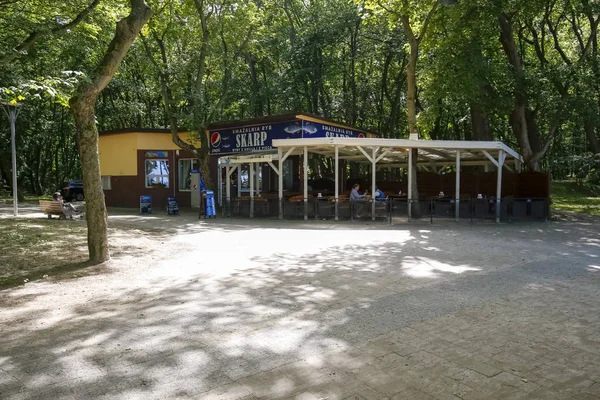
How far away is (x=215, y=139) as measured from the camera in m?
23.0

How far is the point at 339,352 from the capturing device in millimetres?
A: 4320

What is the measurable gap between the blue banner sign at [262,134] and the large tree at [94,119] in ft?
38.5

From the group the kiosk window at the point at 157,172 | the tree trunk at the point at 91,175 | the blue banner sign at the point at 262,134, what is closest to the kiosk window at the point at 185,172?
the kiosk window at the point at 157,172

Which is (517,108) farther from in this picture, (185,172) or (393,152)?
(185,172)

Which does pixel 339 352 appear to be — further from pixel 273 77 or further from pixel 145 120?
pixel 145 120

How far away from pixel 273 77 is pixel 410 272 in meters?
24.7

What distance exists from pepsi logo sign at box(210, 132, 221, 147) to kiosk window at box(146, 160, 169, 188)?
2.94 meters

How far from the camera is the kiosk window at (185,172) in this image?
2397 cm

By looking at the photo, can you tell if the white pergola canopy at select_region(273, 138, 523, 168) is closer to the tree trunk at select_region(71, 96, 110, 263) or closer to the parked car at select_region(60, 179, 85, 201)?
the tree trunk at select_region(71, 96, 110, 263)

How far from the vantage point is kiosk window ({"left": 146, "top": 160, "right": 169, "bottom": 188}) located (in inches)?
952

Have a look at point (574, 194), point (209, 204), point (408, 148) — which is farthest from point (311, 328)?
point (574, 194)

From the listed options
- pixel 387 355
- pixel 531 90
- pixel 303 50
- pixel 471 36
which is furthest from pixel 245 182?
pixel 387 355

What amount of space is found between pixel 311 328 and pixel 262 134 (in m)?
17.0

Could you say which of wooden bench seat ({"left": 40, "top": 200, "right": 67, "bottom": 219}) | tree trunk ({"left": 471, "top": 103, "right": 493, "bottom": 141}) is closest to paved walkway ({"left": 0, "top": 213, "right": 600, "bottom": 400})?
wooden bench seat ({"left": 40, "top": 200, "right": 67, "bottom": 219})
